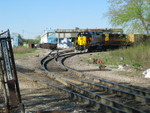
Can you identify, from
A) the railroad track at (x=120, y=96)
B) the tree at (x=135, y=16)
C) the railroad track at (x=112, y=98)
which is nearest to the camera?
the railroad track at (x=112, y=98)

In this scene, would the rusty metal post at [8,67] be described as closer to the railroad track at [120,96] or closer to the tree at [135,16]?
the railroad track at [120,96]

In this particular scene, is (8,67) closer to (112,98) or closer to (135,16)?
(112,98)

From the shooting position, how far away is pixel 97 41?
3319 centimetres

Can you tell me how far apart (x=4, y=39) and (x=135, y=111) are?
327 cm

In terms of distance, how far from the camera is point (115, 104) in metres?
6.43

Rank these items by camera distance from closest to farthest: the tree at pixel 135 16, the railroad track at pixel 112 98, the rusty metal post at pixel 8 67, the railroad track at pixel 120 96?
the rusty metal post at pixel 8 67 → the railroad track at pixel 112 98 → the railroad track at pixel 120 96 → the tree at pixel 135 16

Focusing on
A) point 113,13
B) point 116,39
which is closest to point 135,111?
point 113,13

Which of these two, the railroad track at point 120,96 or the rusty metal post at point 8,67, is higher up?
the rusty metal post at point 8,67

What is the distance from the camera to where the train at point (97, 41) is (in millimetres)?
32781

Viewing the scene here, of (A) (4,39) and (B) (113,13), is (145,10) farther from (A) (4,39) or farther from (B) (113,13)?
(A) (4,39)

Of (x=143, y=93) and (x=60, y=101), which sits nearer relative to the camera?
(x=60, y=101)

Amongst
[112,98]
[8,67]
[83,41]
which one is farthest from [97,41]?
[8,67]

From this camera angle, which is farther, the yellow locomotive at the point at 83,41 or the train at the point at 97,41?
the train at the point at 97,41

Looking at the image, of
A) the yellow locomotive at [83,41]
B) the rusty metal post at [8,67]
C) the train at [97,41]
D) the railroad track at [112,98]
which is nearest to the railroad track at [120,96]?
the railroad track at [112,98]
